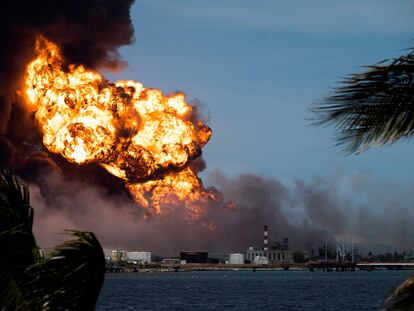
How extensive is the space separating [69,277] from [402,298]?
3733 millimetres

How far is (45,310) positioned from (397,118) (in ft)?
13.4

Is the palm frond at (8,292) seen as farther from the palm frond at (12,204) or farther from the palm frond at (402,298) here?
the palm frond at (402,298)

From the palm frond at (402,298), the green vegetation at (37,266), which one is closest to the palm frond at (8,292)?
the green vegetation at (37,266)

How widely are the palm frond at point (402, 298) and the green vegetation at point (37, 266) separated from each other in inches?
139

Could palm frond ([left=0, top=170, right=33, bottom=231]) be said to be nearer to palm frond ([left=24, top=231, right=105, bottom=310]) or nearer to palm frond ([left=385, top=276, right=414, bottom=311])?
palm frond ([left=24, top=231, right=105, bottom=310])

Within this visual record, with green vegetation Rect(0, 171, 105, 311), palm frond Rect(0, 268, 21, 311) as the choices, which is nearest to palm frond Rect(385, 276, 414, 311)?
green vegetation Rect(0, 171, 105, 311)

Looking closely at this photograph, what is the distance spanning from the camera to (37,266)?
8930mm

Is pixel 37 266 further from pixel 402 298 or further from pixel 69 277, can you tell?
pixel 402 298

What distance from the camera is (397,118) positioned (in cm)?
730

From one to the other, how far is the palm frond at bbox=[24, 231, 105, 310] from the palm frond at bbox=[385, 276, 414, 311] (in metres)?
3.53

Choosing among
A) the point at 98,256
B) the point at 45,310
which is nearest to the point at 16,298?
the point at 45,310

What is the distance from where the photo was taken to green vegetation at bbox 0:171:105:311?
8.94 m

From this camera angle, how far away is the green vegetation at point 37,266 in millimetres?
8938

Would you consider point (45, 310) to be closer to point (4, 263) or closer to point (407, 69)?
point (4, 263)
